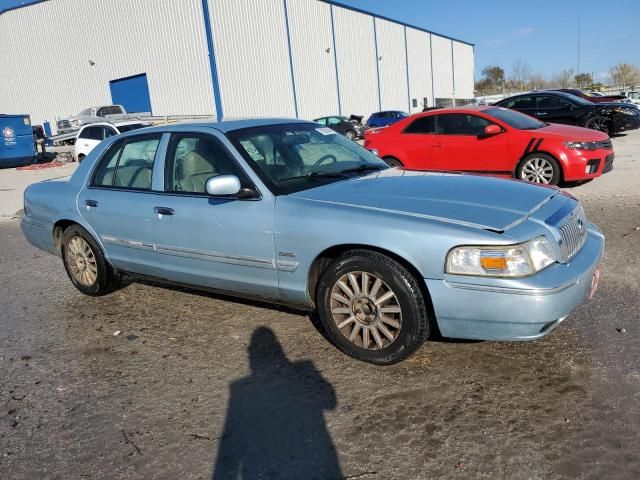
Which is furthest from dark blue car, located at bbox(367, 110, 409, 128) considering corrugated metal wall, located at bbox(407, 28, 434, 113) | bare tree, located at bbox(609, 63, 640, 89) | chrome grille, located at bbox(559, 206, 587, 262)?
bare tree, located at bbox(609, 63, 640, 89)

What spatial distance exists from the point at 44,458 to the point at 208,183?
181cm

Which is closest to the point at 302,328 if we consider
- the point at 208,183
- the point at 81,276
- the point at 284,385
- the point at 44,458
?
the point at 284,385

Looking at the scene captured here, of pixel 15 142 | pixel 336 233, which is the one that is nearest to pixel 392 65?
pixel 15 142

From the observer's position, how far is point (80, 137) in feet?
60.0

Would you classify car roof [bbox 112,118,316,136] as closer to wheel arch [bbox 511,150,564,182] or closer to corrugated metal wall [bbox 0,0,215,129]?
wheel arch [bbox 511,150,564,182]

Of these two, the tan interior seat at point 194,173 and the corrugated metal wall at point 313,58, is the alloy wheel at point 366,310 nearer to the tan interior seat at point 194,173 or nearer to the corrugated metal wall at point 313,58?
the tan interior seat at point 194,173

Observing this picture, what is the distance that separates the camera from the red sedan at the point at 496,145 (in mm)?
8453

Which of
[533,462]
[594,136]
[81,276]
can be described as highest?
[594,136]

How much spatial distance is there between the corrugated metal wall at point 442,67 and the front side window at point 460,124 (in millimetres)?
46350

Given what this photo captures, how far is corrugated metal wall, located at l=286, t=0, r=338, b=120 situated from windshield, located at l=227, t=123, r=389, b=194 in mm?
30288

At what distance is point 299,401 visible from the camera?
3.08 m

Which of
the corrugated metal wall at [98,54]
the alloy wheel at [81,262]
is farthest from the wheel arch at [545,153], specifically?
the corrugated metal wall at [98,54]

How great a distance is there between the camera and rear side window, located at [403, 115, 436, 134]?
9422 mm

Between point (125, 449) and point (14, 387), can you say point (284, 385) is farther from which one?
point (14, 387)
